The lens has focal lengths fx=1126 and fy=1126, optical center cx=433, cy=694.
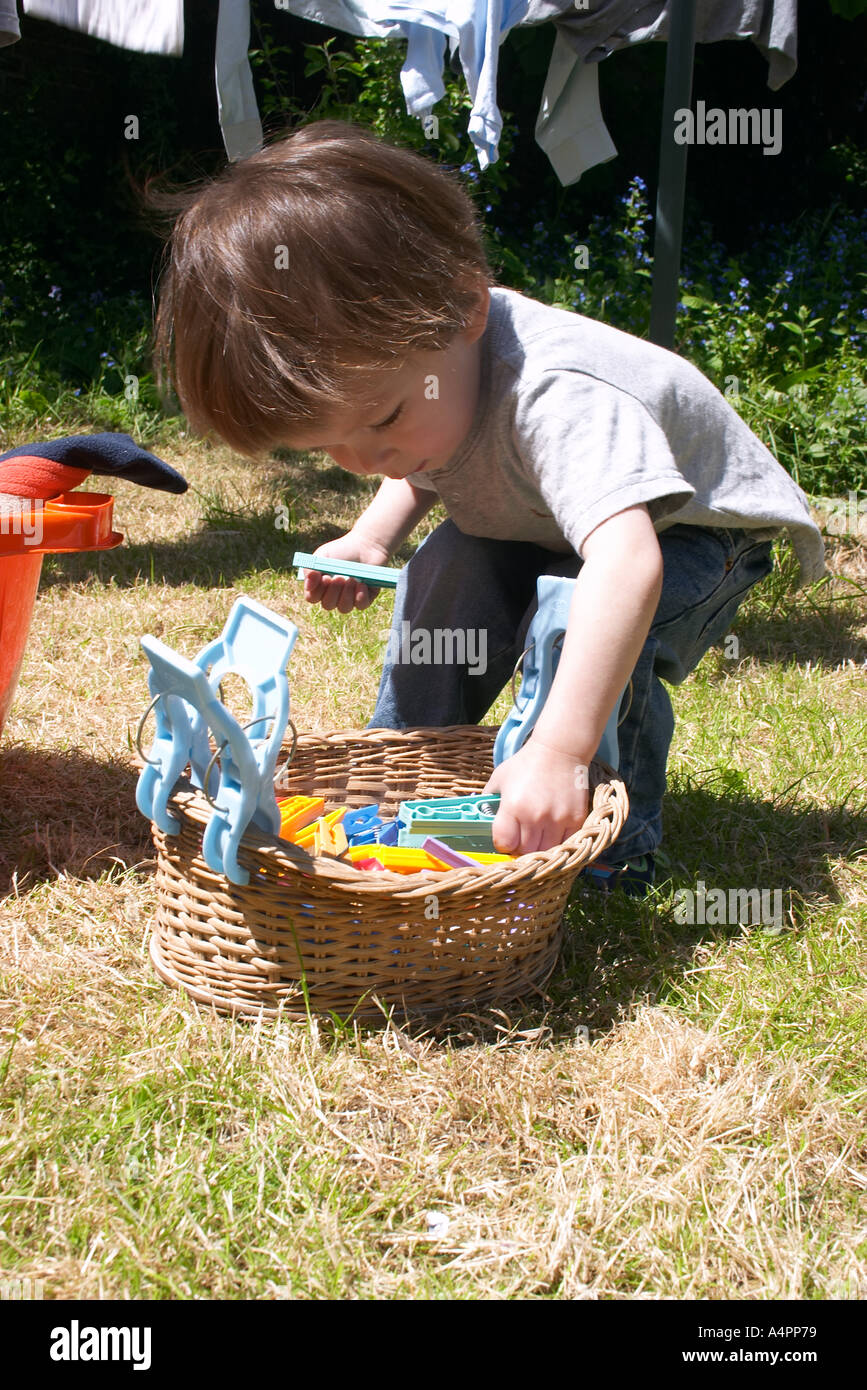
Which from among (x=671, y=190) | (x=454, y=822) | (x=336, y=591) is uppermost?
(x=671, y=190)

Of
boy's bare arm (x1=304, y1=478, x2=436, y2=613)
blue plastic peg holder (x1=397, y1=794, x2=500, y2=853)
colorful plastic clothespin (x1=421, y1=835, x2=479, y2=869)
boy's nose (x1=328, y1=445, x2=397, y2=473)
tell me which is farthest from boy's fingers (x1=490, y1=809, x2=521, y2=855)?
boy's bare arm (x1=304, y1=478, x2=436, y2=613)

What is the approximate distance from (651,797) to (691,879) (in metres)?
0.13

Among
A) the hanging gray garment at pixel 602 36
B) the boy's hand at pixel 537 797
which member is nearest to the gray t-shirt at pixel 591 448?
the boy's hand at pixel 537 797

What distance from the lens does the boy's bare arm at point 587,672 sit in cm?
121

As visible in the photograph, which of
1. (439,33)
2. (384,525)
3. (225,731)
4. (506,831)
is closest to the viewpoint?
(225,731)

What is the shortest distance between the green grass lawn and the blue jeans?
192mm

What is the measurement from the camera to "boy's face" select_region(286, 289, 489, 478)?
4.24ft

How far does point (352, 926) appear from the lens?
46.6 inches

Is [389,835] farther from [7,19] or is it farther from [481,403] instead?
[7,19]

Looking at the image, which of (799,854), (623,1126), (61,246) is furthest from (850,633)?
(61,246)

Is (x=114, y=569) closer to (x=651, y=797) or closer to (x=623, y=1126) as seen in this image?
(x=651, y=797)

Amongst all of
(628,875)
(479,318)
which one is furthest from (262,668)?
(628,875)

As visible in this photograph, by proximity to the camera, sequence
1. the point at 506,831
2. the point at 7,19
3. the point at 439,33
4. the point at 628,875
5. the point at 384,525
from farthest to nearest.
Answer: the point at 439,33 < the point at 7,19 < the point at 384,525 < the point at 628,875 < the point at 506,831

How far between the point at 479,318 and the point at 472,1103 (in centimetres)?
90
